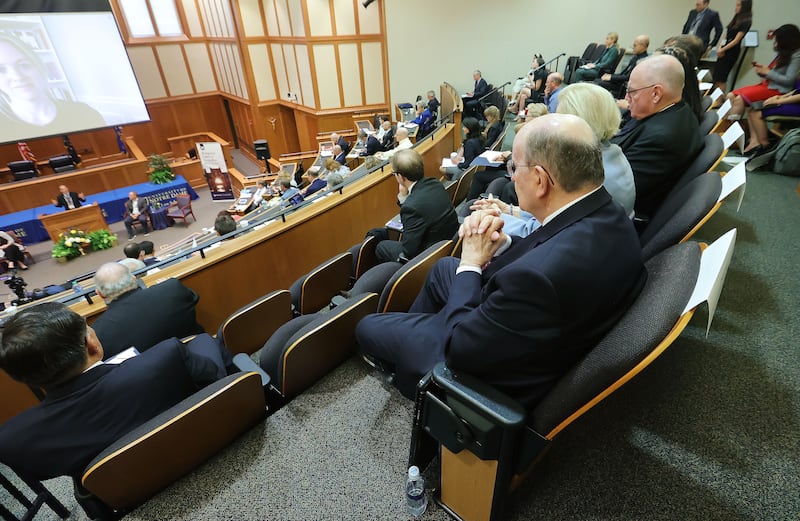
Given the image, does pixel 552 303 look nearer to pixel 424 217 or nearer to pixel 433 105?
pixel 424 217

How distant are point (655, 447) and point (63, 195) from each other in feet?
36.2

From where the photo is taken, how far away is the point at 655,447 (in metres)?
1.44

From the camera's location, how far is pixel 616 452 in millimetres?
1446

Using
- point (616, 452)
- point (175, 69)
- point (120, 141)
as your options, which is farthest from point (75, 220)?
point (616, 452)

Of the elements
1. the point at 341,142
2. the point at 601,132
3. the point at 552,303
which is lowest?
the point at 341,142

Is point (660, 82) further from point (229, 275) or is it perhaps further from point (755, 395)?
point (229, 275)

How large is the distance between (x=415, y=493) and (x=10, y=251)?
9783 mm

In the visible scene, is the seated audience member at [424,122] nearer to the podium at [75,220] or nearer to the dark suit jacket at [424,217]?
the dark suit jacket at [424,217]

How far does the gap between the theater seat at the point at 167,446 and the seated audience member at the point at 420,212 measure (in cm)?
145

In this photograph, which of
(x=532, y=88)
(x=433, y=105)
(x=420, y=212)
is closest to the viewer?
(x=420, y=212)

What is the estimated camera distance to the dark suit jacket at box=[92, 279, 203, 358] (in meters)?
1.91

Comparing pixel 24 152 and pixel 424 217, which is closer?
pixel 424 217

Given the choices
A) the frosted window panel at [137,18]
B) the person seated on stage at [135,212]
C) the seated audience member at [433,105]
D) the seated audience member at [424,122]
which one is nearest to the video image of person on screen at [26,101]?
the person seated on stage at [135,212]

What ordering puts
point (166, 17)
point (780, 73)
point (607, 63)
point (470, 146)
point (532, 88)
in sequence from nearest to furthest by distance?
point (780, 73), point (470, 146), point (607, 63), point (532, 88), point (166, 17)
